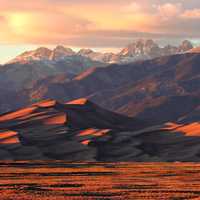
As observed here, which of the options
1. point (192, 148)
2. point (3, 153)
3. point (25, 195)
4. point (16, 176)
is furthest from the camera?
point (192, 148)

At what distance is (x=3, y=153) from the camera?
17162cm

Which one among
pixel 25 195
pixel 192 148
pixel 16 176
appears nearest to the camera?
pixel 25 195

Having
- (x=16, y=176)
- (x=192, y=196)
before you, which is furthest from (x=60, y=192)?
(x=16, y=176)

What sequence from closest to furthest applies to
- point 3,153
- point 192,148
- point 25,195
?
point 25,195 → point 3,153 → point 192,148

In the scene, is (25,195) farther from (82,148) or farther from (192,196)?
(82,148)

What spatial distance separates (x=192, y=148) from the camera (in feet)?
607

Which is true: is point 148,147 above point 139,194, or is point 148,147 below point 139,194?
below

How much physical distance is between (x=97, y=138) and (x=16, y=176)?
4052 inches

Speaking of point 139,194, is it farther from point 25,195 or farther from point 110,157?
point 110,157

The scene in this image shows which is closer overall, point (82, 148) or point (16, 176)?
point (16, 176)

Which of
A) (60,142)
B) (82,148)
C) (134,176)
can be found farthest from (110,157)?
(134,176)

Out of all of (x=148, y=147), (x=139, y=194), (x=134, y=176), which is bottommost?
(x=148, y=147)

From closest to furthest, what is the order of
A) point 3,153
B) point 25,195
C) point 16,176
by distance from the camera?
point 25,195 → point 16,176 → point 3,153

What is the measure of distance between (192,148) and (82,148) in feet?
93.7
